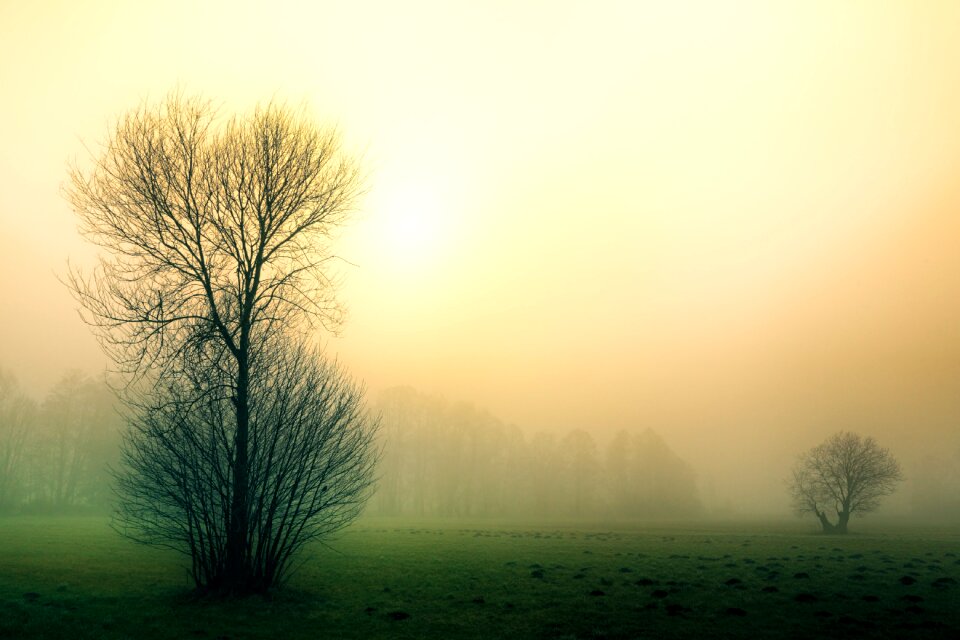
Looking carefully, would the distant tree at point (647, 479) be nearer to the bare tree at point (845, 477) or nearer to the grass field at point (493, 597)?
the bare tree at point (845, 477)

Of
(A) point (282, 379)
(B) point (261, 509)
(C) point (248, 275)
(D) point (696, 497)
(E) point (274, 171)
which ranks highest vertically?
(E) point (274, 171)

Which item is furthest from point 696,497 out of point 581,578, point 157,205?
point 157,205

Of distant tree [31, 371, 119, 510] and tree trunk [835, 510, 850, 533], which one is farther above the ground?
distant tree [31, 371, 119, 510]

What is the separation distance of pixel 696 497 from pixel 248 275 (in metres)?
132

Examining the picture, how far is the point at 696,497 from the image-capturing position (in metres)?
127

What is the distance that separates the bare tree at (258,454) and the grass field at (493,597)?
1.72 m

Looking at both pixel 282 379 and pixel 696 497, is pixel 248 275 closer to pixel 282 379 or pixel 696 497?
pixel 282 379

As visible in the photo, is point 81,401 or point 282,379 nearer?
point 282,379

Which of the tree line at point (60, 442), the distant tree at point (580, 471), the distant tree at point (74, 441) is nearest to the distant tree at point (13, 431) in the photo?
the tree line at point (60, 442)

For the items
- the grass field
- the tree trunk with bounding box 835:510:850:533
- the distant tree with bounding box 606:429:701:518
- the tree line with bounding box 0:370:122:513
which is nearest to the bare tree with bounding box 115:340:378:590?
the grass field

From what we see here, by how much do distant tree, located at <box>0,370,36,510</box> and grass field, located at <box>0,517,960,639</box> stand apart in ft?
197

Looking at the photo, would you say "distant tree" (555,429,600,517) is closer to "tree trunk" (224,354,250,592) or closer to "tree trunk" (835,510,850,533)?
"tree trunk" (835,510,850,533)

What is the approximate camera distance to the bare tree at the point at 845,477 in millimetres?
65062

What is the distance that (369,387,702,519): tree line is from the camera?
10188cm
